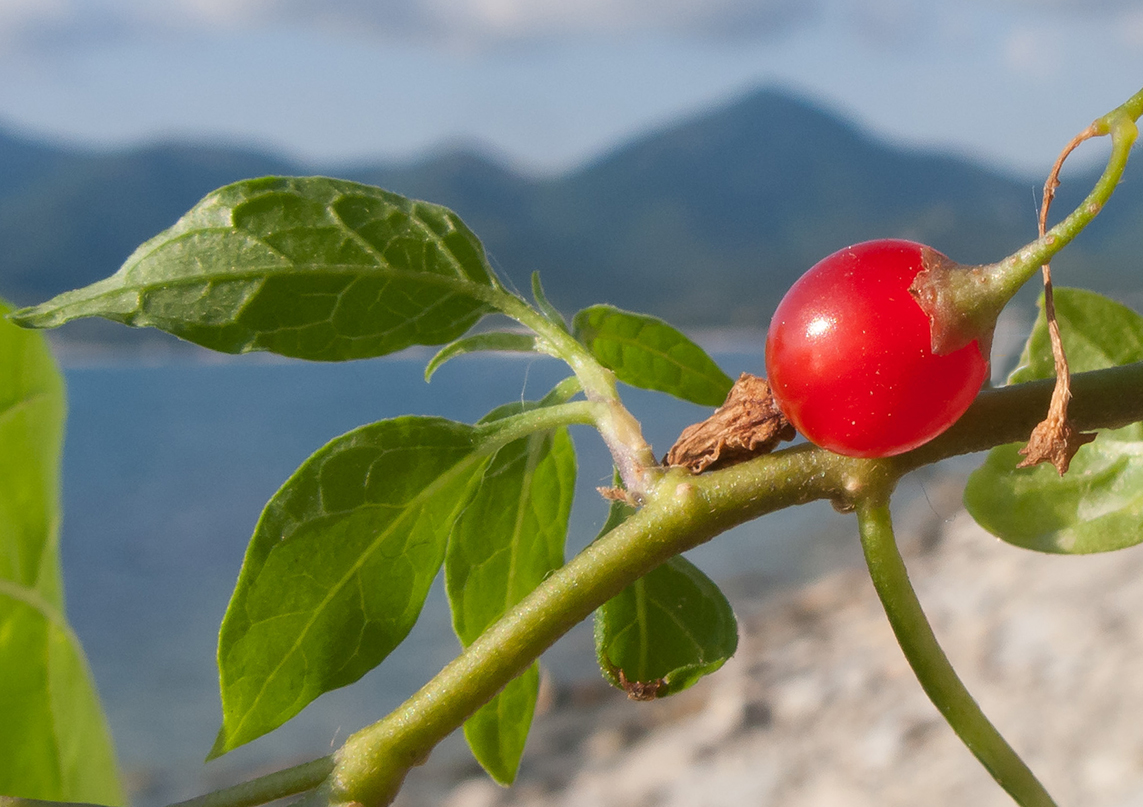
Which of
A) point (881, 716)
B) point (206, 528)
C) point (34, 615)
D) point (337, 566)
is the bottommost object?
point (206, 528)

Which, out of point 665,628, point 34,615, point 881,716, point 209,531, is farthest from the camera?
point 209,531

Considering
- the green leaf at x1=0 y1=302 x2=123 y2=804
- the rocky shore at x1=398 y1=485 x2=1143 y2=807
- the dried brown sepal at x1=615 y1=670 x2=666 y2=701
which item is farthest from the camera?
the rocky shore at x1=398 y1=485 x2=1143 y2=807

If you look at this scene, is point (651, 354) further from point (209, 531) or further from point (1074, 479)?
point (209, 531)

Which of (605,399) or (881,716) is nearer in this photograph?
(605,399)

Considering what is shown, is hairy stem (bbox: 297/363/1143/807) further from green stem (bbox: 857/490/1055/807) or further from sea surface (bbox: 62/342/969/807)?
sea surface (bbox: 62/342/969/807)

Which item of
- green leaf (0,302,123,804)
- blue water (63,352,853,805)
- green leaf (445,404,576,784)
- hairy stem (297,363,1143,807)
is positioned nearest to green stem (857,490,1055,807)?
hairy stem (297,363,1143,807)

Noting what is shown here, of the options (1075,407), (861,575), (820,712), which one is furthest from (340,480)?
(861,575)

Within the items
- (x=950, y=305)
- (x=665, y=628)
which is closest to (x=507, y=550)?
(x=665, y=628)
